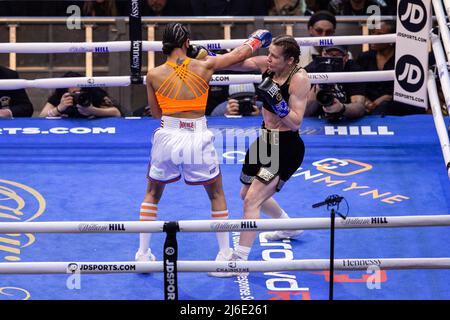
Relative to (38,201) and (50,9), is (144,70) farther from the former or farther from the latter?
(38,201)

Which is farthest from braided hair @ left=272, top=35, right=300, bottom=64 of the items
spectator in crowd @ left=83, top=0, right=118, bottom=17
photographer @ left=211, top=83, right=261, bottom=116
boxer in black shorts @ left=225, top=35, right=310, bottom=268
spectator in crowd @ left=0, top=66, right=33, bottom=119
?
spectator in crowd @ left=83, top=0, right=118, bottom=17

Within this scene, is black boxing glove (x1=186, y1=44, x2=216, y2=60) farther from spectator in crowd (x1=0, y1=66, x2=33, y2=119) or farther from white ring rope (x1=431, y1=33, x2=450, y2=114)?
spectator in crowd (x1=0, y1=66, x2=33, y2=119)

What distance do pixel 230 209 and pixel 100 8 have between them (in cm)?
385

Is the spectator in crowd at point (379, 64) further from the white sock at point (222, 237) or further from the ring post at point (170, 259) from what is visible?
the ring post at point (170, 259)

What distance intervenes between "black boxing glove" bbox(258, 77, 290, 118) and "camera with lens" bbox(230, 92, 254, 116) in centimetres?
251

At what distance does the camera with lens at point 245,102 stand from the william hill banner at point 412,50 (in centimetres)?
131

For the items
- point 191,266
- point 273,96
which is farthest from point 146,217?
point 191,266

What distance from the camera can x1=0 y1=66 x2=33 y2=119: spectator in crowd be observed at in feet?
29.1

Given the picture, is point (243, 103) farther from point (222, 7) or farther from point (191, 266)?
point (191, 266)

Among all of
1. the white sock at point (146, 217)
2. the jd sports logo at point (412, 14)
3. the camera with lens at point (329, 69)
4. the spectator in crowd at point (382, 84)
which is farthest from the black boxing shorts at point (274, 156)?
the spectator in crowd at point (382, 84)

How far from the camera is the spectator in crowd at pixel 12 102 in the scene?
349 inches

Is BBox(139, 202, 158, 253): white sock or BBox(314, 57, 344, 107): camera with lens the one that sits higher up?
BBox(314, 57, 344, 107): camera with lens

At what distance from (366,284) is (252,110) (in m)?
3.00
